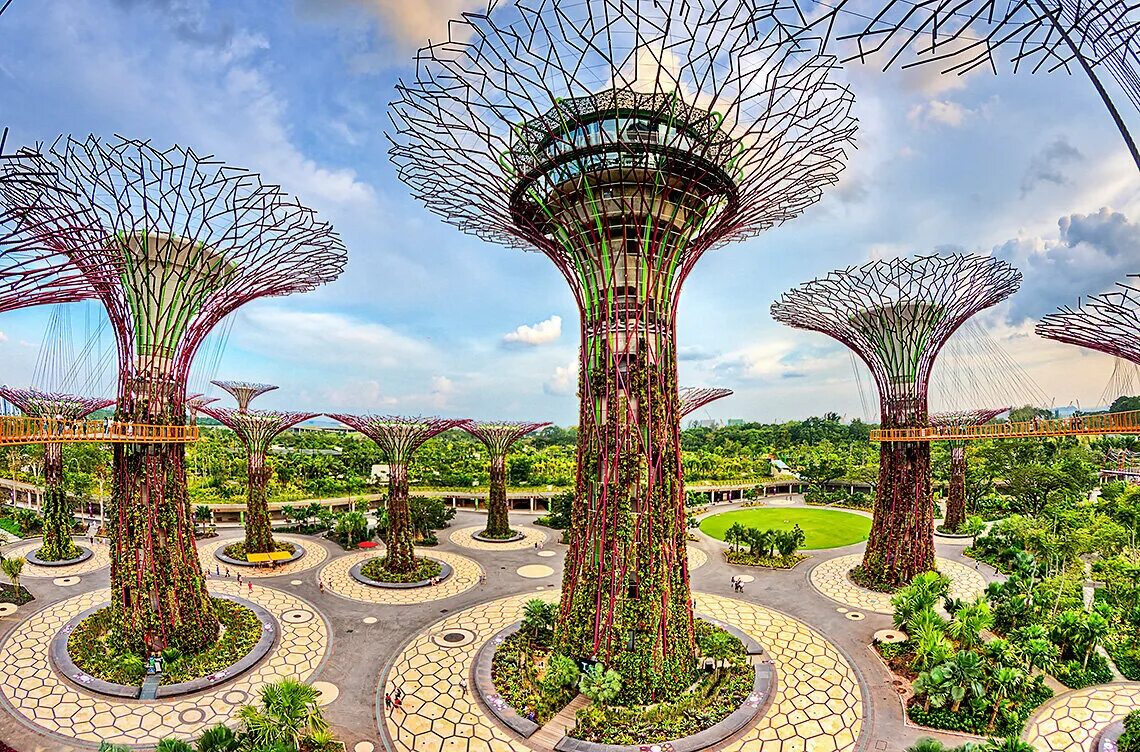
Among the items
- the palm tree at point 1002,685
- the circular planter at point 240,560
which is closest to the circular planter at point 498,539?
the circular planter at point 240,560

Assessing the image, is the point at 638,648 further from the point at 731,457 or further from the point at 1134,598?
the point at 731,457

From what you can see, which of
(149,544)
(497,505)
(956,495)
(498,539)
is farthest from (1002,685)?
(497,505)

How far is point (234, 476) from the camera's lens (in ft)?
169

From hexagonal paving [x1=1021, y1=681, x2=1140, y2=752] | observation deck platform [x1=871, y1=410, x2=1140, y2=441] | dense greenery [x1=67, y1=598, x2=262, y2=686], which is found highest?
observation deck platform [x1=871, y1=410, x2=1140, y2=441]

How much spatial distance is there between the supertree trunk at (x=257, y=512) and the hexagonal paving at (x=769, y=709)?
1378 centimetres

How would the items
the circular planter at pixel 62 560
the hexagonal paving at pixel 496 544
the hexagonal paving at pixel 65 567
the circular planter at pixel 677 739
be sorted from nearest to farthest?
the circular planter at pixel 677 739, the hexagonal paving at pixel 65 567, the circular planter at pixel 62 560, the hexagonal paving at pixel 496 544

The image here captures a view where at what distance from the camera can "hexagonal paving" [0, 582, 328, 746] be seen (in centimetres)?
1431

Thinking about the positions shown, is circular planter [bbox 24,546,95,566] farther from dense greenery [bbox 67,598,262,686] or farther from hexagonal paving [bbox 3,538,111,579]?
dense greenery [bbox 67,598,262,686]

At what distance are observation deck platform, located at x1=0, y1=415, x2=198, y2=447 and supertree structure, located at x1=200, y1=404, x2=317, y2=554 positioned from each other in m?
12.7

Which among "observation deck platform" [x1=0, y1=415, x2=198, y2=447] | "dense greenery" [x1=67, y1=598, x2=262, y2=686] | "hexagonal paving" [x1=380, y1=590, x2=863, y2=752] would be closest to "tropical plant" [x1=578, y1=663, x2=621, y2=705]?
"hexagonal paving" [x1=380, y1=590, x2=863, y2=752]

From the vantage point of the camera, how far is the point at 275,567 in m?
28.2

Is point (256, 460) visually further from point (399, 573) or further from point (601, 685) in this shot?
point (601, 685)

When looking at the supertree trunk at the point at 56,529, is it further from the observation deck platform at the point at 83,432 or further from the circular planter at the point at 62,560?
the observation deck platform at the point at 83,432

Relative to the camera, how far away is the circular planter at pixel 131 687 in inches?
623
